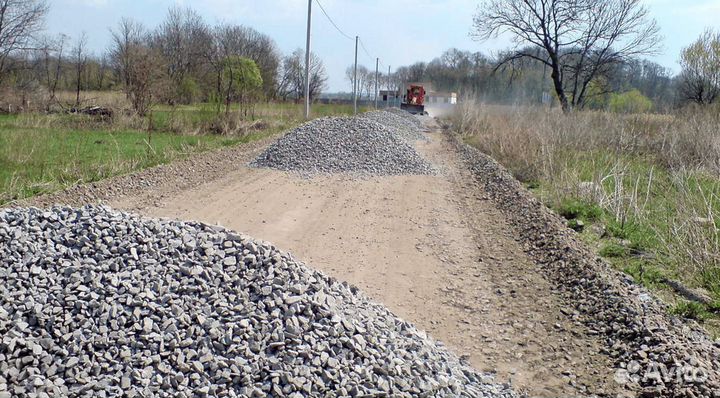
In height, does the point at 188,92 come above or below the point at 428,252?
above

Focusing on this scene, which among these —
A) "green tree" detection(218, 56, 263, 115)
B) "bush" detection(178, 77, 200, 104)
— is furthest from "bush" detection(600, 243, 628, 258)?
"bush" detection(178, 77, 200, 104)

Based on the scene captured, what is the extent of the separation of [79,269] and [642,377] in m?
4.08

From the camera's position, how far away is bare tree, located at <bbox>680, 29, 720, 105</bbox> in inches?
920

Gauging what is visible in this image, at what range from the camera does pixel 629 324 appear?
15.1 feet

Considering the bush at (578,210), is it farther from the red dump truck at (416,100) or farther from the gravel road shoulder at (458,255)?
the red dump truck at (416,100)

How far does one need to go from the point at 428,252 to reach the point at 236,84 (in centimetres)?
1697

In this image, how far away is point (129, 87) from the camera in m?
20.7

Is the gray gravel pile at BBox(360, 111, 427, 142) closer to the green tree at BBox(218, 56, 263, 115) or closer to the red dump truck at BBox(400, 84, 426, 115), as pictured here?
the green tree at BBox(218, 56, 263, 115)

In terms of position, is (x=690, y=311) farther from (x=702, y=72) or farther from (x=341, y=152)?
(x=702, y=72)

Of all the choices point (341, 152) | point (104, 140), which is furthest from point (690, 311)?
A: point (104, 140)

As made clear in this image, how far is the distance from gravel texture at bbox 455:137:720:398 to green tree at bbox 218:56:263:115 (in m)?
16.2

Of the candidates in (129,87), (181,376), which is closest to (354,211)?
(181,376)

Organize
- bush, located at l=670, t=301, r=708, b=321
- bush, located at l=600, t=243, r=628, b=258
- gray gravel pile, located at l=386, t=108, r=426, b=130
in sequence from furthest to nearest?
gray gravel pile, located at l=386, t=108, r=426, b=130
bush, located at l=600, t=243, r=628, b=258
bush, located at l=670, t=301, r=708, b=321

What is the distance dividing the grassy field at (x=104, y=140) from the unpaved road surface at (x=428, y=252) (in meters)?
1.35
